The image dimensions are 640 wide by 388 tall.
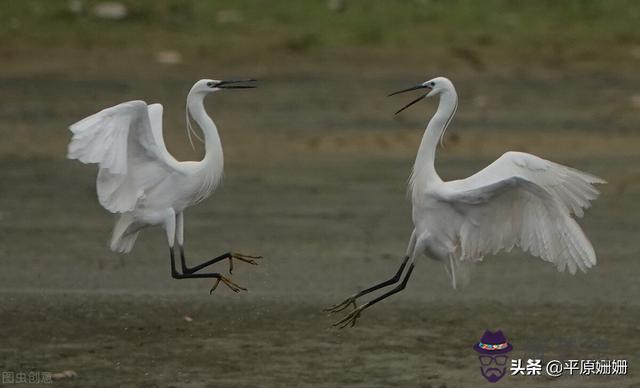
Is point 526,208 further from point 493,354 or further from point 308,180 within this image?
point 308,180

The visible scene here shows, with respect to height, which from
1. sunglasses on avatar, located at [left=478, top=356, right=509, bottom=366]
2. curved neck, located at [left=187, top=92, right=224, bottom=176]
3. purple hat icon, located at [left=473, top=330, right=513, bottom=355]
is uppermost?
curved neck, located at [left=187, top=92, right=224, bottom=176]

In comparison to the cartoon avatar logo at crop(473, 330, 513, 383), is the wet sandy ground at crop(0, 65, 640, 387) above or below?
above

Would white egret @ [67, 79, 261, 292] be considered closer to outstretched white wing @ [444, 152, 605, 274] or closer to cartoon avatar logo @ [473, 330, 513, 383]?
outstretched white wing @ [444, 152, 605, 274]

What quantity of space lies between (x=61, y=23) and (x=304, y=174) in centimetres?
543

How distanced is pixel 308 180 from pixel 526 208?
19.1 feet

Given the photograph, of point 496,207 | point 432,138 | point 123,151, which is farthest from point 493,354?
point 123,151

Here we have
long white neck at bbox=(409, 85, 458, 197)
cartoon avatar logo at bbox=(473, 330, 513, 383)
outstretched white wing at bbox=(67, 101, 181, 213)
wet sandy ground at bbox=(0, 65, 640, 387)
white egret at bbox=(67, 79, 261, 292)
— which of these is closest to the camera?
outstretched white wing at bbox=(67, 101, 181, 213)

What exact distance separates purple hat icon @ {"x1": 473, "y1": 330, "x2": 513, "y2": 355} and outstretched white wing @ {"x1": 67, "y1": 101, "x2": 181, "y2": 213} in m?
2.40

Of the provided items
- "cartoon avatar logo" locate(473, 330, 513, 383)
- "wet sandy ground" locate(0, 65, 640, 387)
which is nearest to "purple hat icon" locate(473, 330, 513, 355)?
"cartoon avatar logo" locate(473, 330, 513, 383)

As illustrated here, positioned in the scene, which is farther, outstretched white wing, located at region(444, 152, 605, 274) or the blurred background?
the blurred background

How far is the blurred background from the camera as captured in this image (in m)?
10.2

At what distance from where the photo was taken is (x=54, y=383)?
9.37 metres

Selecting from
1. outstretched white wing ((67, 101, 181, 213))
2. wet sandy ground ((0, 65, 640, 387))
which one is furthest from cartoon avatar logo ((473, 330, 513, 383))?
outstretched white wing ((67, 101, 181, 213))

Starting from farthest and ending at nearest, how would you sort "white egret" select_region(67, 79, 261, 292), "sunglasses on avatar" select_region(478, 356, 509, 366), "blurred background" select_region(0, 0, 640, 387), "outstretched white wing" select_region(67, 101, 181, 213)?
"blurred background" select_region(0, 0, 640, 387), "sunglasses on avatar" select_region(478, 356, 509, 366), "white egret" select_region(67, 79, 261, 292), "outstretched white wing" select_region(67, 101, 181, 213)
